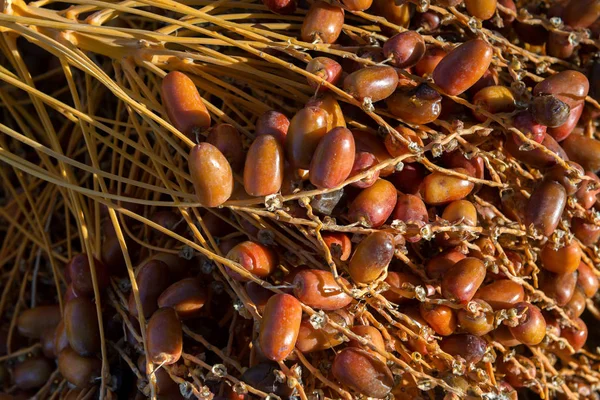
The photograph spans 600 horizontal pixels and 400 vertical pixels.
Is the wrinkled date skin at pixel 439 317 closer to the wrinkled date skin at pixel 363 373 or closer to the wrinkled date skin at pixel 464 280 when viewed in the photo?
the wrinkled date skin at pixel 464 280

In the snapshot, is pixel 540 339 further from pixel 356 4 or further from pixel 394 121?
pixel 356 4

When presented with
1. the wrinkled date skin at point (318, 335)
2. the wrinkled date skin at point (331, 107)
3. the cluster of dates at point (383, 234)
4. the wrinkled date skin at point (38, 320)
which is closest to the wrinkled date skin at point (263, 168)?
the cluster of dates at point (383, 234)

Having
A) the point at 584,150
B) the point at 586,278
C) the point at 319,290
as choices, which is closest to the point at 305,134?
the point at 319,290

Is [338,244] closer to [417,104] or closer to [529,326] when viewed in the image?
[417,104]

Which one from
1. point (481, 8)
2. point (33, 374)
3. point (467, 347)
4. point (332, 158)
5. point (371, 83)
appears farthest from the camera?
point (33, 374)

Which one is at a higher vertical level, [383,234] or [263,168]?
[263,168]

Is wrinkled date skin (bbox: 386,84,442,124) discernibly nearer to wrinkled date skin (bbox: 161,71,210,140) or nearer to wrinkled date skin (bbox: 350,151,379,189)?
wrinkled date skin (bbox: 350,151,379,189)

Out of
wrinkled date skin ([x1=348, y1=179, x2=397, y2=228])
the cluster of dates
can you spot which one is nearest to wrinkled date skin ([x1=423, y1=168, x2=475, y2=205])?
the cluster of dates

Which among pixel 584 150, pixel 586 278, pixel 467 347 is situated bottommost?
pixel 586 278
